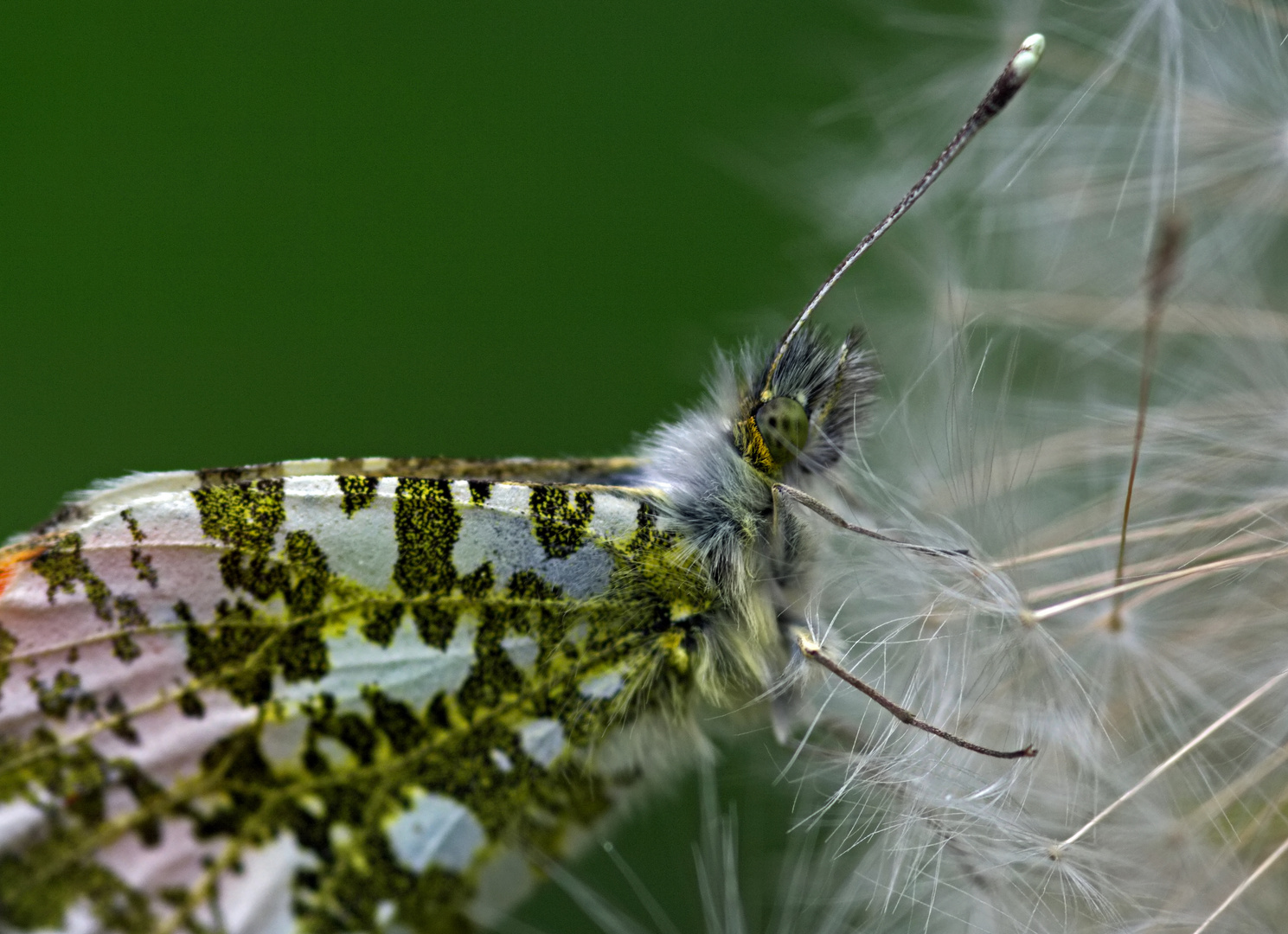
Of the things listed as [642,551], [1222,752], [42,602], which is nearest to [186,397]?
[42,602]

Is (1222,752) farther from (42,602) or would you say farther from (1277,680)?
(42,602)

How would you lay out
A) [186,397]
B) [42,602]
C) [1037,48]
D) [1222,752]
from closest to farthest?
[1037,48] < [1222,752] < [42,602] < [186,397]

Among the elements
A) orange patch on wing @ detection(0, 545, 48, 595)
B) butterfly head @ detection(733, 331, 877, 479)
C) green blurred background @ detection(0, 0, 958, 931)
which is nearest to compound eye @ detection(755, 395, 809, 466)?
butterfly head @ detection(733, 331, 877, 479)

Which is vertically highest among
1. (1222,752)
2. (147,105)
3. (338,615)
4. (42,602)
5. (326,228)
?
(147,105)

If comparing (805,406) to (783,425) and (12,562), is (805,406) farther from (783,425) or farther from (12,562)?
(12,562)

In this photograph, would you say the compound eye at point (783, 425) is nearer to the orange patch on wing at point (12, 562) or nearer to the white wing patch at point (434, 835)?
the white wing patch at point (434, 835)

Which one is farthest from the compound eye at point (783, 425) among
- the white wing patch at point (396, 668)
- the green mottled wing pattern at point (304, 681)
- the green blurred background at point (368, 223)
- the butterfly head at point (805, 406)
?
the green blurred background at point (368, 223)

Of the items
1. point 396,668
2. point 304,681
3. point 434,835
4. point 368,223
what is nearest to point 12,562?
point 304,681
